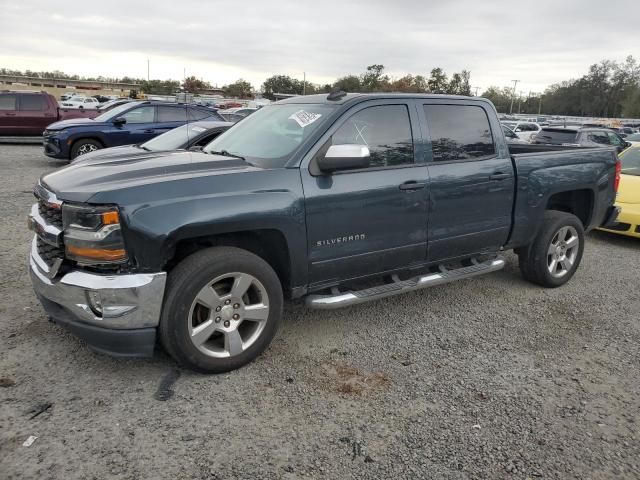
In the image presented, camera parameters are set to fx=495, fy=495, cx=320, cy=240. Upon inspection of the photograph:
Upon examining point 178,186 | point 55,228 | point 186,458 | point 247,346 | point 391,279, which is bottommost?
point 186,458

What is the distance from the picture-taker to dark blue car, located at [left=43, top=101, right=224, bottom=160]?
1154 cm

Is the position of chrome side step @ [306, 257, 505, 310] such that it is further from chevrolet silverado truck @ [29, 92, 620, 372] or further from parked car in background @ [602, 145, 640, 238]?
parked car in background @ [602, 145, 640, 238]

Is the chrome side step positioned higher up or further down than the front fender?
further down

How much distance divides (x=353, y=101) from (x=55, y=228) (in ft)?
7.45

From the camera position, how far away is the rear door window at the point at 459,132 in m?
4.16

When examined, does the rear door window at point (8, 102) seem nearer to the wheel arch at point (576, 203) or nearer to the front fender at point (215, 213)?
the front fender at point (215, 213)

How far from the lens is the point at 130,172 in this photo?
3.27 m

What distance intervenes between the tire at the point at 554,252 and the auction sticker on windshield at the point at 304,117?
8.71 ft

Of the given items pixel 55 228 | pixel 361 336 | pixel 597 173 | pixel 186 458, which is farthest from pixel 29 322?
pixel 597 173

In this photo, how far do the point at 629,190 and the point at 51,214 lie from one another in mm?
7421

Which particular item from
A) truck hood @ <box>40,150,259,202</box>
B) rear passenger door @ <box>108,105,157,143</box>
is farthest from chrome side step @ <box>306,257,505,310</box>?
rear passenger door @ <box>108,105,157,143</box>

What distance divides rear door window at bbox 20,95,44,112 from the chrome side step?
1490 cm

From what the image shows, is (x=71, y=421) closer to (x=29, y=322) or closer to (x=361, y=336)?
(x=29, y=322)

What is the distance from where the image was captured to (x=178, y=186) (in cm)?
304
